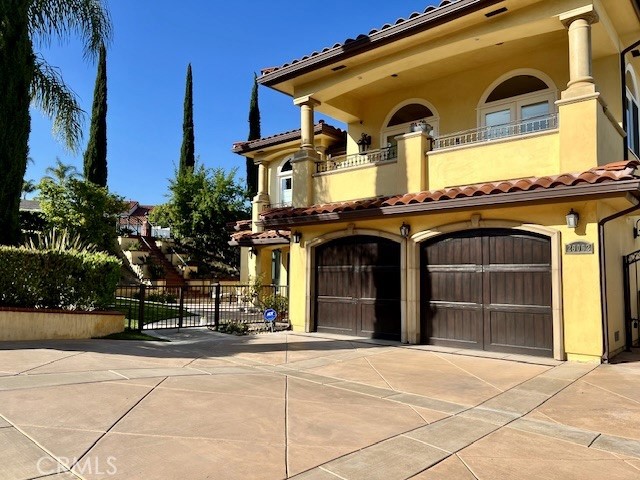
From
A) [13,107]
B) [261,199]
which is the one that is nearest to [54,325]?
[13,107]

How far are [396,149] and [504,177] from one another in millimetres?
2950

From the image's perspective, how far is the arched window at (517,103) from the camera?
11033 millimetres

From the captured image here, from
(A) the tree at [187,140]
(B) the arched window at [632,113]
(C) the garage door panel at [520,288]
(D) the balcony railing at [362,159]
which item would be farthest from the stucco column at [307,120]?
(A) the tree at [187,140]

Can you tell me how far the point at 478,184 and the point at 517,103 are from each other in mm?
3163

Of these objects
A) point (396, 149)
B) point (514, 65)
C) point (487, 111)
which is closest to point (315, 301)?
point (396, 149)

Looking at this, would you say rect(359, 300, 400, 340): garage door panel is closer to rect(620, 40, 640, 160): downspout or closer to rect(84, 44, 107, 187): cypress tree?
rect(620, 40, 640, 160): downspout

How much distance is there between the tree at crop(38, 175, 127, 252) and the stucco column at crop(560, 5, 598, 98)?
797 inches

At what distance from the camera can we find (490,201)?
882 cm

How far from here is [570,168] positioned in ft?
28.1

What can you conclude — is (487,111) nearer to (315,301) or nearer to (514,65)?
(514,65)

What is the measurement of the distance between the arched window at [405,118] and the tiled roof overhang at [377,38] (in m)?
2.75

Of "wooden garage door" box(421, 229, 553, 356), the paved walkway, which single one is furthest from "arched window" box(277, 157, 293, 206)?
the paved walkway

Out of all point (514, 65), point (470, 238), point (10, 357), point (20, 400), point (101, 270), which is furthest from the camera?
point (514, 65)

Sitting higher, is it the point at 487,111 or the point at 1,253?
the point at 487,111
